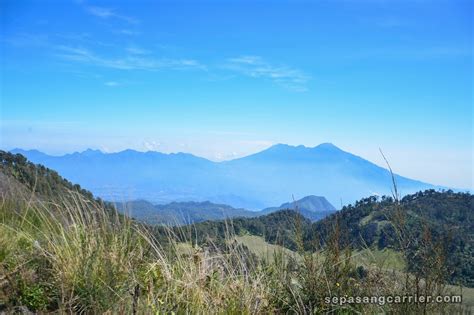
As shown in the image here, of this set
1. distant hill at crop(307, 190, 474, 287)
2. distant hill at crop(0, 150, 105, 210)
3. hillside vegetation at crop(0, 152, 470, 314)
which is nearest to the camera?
hillside vegetation at crop(0, 152, 470, 314)

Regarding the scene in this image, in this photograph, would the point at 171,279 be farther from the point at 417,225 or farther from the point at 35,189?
the point at 35,189

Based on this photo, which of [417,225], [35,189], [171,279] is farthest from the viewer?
[35,189]

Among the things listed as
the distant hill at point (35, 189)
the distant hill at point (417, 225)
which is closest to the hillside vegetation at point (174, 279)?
the distant hill at point (417, 225)

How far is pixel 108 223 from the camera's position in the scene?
525 centimetres

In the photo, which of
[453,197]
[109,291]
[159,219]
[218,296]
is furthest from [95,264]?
[453,197]

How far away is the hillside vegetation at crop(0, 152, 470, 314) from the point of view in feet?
12.5

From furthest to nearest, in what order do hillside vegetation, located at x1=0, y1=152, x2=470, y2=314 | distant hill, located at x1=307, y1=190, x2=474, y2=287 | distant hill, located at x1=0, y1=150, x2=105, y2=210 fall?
distant hill, located at x1=0, y1=150, x2=105, y2=210 < distant hill, located at x1=307, y1=190, x2=474, y2=287 < hillside vegetation, located at x1=0, y1=152, x2=470, y2=314

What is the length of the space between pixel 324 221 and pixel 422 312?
2.11 m

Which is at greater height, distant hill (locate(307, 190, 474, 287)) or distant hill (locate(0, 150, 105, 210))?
distant hill (locate(0, 150, 105, 210))

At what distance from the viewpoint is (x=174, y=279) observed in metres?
4.32

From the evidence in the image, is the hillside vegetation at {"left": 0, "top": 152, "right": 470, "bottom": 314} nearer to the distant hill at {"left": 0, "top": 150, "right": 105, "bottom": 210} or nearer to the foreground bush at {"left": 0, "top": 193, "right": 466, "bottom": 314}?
the foreground bush at {"left": 0, "top": 193, "right": 466, "bottom": 314}

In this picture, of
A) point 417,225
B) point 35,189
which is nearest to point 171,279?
point 417,225

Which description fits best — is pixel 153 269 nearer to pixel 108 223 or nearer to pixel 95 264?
pixel 95 264

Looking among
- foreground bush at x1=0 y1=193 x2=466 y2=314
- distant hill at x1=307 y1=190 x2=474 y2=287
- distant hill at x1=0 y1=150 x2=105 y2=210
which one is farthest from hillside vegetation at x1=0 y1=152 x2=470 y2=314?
distant hill at x1=0 y1=150 x2=105 y2=210
